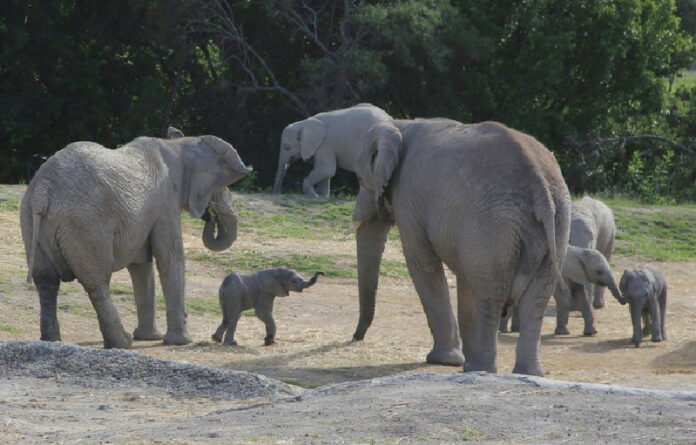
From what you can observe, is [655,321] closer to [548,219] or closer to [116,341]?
[548,219]

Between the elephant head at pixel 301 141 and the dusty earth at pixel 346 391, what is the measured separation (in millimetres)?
9549

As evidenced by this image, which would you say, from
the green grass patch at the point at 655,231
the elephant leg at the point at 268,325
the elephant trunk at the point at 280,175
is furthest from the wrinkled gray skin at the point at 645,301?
the elephant trunk at the point at 280,175

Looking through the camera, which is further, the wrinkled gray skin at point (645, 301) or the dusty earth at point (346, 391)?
the wrinkled gray skin at point (645, 301)

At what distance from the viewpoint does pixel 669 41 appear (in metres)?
30.6

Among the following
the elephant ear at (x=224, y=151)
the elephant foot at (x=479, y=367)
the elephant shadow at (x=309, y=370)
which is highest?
the elephant ear at (x=224, y=151)

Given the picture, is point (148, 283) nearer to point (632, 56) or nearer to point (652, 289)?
point (652, 289)

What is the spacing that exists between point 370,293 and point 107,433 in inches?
211

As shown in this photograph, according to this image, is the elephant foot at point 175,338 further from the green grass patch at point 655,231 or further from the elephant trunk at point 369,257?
the green grass patch at point 655,231

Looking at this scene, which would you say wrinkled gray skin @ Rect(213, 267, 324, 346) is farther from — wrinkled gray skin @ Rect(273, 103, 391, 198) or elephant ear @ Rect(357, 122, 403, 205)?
wrinkled gray skin @ Rect(273, 103, 391, 198)

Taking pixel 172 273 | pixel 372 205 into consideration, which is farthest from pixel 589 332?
pixel 172 273

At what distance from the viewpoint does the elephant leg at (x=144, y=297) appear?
41.8 ft

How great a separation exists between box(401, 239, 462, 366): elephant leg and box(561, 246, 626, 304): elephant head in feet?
10.9

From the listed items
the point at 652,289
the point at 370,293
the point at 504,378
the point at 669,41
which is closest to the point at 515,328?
the point at 652,289

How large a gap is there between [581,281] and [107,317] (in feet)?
16.5
